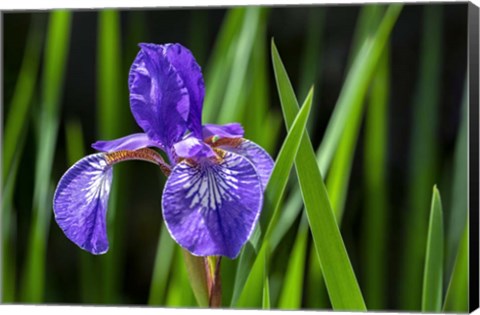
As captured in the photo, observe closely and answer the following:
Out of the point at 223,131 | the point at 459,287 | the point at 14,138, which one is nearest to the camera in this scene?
the point at 223,131

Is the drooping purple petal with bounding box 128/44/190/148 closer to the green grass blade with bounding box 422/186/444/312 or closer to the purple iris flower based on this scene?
the purple iris flower

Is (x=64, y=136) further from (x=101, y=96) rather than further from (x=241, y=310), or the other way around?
(x=241, y=310)

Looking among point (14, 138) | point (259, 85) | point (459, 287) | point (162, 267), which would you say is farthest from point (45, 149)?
point (459, 287)

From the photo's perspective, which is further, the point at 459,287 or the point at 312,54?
the point at 312,54

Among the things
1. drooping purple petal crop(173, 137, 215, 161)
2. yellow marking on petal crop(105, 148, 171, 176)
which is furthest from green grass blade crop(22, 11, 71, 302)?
drooping purple petal crop(173, 137, 215, 161)

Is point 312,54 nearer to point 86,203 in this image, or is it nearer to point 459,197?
point 459,197

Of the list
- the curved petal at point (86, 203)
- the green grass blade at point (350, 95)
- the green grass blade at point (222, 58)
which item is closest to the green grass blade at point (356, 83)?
the green grass blade at point (350, 95)

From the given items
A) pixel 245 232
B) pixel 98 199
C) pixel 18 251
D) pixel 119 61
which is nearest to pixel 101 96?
pixel 119 61
